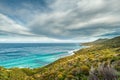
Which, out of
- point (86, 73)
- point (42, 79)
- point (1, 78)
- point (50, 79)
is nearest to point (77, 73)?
point (86, 73)

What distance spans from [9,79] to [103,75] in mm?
15403

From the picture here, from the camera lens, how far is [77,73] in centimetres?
2030

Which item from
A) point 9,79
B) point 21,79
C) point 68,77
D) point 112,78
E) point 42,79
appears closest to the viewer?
point 112,78

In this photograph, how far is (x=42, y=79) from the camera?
82.4 ft

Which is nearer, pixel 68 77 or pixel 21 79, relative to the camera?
pixel 68 77

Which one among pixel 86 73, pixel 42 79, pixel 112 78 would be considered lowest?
pixel 42 79

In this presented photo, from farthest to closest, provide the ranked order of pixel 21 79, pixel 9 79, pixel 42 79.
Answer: pixel 42 79 → pixel 21 79 → pixel 9 79

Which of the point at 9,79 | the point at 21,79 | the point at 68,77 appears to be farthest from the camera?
the point at 21,79

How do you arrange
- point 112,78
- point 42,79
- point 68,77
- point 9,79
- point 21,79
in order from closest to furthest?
1. point 112,78
2. point 68,77
3. point 9,79
4. point 21,79
5. point 42,79

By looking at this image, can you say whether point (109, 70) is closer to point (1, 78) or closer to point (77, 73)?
point (77, 73)

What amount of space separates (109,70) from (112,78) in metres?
0.40

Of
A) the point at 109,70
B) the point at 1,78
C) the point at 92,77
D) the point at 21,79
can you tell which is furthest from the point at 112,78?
the point at 21,79

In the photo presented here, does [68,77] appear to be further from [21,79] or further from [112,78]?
[112,78]

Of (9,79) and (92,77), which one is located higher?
(92,77)
